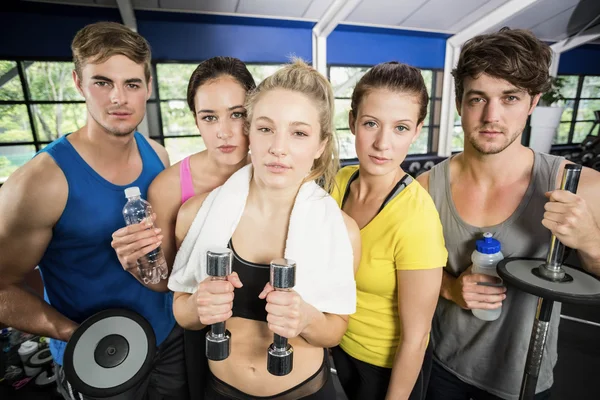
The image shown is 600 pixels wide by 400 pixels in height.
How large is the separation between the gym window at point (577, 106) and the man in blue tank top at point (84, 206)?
37.1 ft

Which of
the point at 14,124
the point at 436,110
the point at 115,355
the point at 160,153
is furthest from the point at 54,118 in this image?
the point at 436,110

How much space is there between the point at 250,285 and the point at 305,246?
8.5 inches

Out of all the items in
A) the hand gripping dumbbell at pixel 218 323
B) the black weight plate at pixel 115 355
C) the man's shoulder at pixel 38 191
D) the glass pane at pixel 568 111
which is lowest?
the black weight plate at pixel 115 355

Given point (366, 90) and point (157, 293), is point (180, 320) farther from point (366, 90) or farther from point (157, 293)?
point (366, 90)

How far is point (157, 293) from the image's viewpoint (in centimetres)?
163

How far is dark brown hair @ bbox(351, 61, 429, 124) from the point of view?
115cm

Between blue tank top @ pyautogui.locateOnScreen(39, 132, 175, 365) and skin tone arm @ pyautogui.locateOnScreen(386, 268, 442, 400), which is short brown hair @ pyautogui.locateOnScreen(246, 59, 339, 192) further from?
blue tank top @ pyautogui.locateOnScreen(39, 132, 175, 365)

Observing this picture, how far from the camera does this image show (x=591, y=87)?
9.41m

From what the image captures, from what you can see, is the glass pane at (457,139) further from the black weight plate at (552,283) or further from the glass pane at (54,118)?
the glass pane at (54,118)

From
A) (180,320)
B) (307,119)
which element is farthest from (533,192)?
(180,320)

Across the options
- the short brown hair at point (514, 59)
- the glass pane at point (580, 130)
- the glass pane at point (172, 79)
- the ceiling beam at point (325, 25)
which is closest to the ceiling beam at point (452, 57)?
the ceiling beam at point (325, 25)

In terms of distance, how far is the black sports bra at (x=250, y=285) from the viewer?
105 centimetres

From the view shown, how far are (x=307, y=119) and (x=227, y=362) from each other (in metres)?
0.84

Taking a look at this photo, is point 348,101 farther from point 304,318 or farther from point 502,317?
point 304,318
